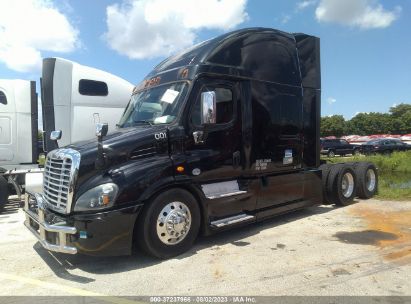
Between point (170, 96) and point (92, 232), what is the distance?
7.64 ft

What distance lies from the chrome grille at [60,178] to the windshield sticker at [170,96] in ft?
5.26

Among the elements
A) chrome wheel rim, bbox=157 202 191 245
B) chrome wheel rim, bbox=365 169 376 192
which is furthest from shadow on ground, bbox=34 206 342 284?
chrome wheel rim, bbox=365 169 376 192

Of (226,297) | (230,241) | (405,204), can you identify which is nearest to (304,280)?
(226,297)

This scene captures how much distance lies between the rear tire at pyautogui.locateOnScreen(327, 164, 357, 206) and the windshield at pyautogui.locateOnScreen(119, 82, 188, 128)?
4562 mm

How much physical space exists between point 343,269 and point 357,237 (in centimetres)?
164

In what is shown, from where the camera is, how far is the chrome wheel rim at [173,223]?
5488mm

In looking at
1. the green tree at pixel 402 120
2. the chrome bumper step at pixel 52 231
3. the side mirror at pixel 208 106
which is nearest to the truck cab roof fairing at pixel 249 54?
the side mirror at pixel 208 106

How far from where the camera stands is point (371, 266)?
512 centimetres

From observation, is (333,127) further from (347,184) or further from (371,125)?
(347,184)

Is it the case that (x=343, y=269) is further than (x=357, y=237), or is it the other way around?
(x=357, y=237)

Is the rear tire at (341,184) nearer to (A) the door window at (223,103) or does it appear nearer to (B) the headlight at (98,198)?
(A) the door window at (223,103)

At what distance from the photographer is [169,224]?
554 cm

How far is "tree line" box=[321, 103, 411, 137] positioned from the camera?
86.8 m

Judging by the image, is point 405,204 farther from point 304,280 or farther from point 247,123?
point 304,280
